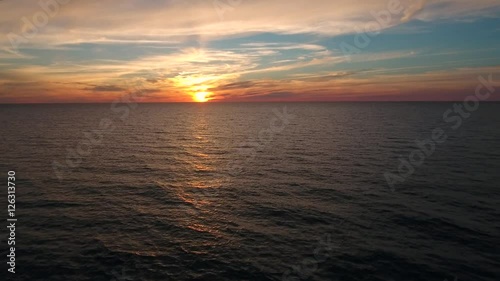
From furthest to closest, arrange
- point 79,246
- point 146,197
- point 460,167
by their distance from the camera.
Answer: point 460,167 → point 146,197 → point 79,246

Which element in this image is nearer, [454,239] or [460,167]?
[454,239]

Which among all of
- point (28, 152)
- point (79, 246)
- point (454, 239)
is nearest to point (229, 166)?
point (79, 246)

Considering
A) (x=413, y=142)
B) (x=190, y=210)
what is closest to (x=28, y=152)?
(x=190, y=210)

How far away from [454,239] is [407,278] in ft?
29.2

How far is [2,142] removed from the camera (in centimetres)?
7600

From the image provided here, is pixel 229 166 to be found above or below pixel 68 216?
above

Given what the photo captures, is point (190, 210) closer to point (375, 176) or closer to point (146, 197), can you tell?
point (146, 197)

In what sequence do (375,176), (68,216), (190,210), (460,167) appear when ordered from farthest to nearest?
(460,167), (375,176), (190,210), (68,216)

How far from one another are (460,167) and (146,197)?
50.2m

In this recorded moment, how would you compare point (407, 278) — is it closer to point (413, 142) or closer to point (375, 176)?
point (375, 176)

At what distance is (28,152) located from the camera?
6356 cm

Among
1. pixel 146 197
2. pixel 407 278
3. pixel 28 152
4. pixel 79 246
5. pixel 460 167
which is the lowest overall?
pixel 407 278

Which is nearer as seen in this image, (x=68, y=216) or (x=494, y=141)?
(x=68, y=216)

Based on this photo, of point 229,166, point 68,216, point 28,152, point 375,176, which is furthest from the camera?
point 28,152
